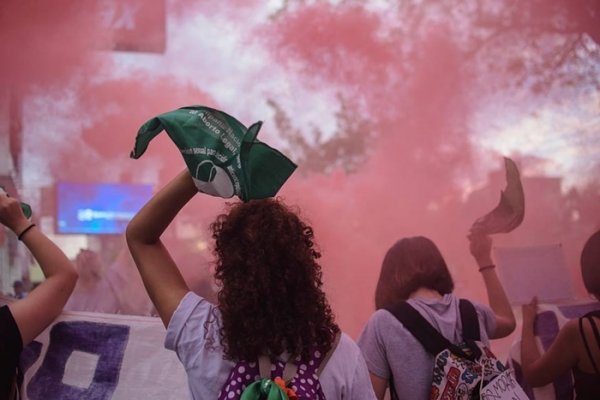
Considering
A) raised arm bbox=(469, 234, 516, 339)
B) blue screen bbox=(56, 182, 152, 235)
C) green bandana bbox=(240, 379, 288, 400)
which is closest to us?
green bandana bbox=(240, 379, 288, 400)

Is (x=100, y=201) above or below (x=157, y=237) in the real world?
below

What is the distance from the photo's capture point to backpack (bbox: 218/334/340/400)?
1245 millimetres

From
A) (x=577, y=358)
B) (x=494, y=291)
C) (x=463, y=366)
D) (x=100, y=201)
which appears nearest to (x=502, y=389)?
(x=463, y=366)

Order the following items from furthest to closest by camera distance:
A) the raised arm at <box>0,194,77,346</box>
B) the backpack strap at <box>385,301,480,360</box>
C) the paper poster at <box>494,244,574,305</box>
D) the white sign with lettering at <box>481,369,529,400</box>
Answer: the paper poster at <box>494,244,574,305</box>, the backpack strap at <box>385,301,480,360</box>, the white sign with lettering at <box>481,369,529,400</box>, the raised arm at <box>0,194,77,346</box>

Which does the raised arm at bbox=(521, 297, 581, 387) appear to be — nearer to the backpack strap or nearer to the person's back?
the person's back

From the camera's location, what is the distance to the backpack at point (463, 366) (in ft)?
5.96

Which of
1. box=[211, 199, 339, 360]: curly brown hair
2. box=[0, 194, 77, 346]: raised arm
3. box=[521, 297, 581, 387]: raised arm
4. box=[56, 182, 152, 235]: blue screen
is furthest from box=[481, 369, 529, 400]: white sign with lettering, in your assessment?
box=[56, 182, 152, 235]: blue screen

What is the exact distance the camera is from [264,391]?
125 centimetres

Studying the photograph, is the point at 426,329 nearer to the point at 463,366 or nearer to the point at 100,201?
the point at 463,366

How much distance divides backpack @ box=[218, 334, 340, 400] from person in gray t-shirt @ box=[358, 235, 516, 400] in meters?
0.68

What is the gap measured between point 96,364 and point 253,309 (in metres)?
1.11

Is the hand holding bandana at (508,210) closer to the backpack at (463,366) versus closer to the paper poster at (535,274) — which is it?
the paper poster at (535,274)

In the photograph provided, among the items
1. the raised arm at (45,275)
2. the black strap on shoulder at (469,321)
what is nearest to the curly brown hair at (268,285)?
the raised arm at (45,275)

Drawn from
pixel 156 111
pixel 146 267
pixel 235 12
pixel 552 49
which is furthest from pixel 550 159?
pixel 146 267
